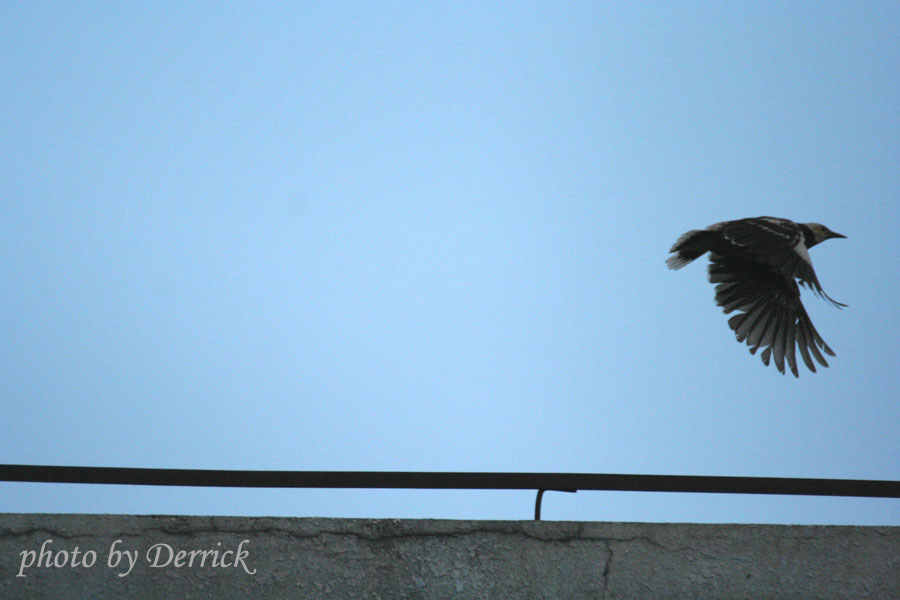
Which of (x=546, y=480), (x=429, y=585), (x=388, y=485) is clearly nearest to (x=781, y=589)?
(x=546, y=480)

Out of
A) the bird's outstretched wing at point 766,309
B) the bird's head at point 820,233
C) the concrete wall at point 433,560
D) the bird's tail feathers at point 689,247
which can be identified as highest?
the bird's head at point 820,233

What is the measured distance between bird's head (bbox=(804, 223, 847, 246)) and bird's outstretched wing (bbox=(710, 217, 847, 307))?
0.79 metres

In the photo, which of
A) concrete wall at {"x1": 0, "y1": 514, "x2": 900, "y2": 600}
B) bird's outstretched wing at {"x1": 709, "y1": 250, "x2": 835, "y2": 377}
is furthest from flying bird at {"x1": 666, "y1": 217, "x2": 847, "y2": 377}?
concrete wall at {"x1": 0, "y1": 514, "x2": 900, "y2": 600}

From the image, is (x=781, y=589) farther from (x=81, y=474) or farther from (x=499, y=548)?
(x=81, y=474)

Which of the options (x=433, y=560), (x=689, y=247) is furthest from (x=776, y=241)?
(x=433, y=560)

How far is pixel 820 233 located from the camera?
19.4 ft

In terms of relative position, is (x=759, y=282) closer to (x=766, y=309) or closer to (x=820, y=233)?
(x=766, y=309)

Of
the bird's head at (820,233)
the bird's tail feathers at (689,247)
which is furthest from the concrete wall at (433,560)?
the bird's head at (820,233)

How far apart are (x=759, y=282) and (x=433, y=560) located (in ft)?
12.2

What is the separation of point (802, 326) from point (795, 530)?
297 cm

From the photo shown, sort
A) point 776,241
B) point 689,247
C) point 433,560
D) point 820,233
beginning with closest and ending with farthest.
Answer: point 433,560 < point 776,241 < point 689,247 < point 820,233

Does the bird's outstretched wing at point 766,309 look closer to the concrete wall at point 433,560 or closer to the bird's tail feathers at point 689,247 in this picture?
the bird's tail feathers at point 689,247

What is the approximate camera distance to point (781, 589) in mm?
2820

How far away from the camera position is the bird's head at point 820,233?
587 cm
